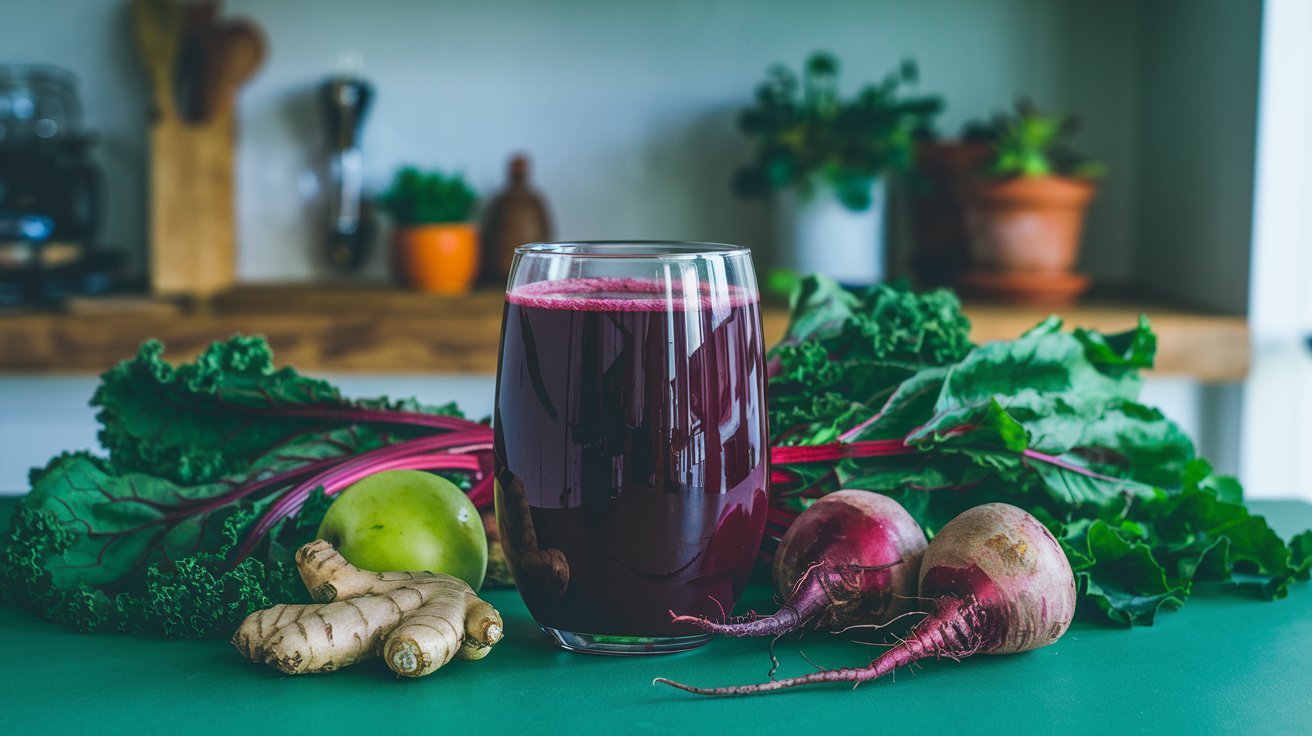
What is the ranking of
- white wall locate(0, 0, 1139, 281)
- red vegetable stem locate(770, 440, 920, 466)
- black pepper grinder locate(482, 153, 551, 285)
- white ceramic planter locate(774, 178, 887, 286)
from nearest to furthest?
red vegetable stem locate(770, 440, 920, 466)
white ceramic planter locate(774, 178, 887, 286)
black pepper grinder locate(482, 153, 551, 285)
white wall locate(0, 0, 1139, 281)

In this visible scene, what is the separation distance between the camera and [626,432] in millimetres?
658

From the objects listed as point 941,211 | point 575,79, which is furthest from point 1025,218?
point 575,79

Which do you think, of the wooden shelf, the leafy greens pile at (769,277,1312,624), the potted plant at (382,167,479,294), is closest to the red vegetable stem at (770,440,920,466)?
the leafy greens pile at (769,277,1312,624)

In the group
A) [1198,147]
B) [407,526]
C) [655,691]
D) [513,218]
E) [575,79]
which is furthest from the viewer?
[575,79]

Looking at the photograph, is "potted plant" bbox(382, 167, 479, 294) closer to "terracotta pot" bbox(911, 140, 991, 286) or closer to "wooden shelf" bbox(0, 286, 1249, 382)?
"wooden shelf" bbox(0, 286, 1249, 382)

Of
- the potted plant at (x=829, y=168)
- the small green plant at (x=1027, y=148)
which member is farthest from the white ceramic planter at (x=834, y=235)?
the small green plant at (x=1027, y=148)

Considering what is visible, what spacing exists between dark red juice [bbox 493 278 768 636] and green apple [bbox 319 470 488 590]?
3.2 inches

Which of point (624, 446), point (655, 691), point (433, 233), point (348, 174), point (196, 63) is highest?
point (196, 63)

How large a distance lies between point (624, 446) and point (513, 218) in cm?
210

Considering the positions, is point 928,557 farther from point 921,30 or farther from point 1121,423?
point 921,30

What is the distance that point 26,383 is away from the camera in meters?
2.44

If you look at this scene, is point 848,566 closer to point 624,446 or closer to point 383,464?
point 624,446

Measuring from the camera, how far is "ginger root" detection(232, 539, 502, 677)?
25.1 inches

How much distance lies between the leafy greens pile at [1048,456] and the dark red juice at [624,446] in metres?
0.15
